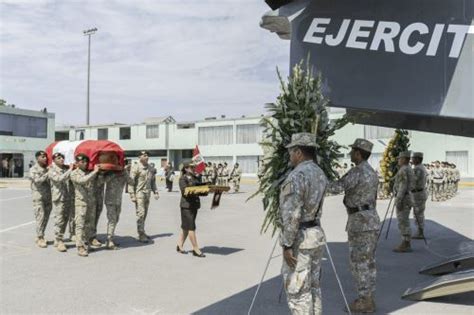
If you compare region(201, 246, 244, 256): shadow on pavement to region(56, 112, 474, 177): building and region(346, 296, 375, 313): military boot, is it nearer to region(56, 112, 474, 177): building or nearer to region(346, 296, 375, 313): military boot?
region(346, 296, 375, 313): military boot

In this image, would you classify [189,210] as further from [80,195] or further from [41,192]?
[41,192]

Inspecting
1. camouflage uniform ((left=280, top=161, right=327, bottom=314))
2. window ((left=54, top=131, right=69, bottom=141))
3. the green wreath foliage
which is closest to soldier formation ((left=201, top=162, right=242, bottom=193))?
the green wreath foliage

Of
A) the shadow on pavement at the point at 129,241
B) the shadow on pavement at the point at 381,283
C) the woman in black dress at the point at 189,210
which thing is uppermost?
the woman in black dress at the point at 189,210

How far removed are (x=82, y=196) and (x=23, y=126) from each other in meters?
40.5

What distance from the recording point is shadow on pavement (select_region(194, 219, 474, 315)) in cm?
555

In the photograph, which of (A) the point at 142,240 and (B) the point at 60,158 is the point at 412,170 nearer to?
(A) the point at 142,240

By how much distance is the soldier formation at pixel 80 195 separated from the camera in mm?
8383

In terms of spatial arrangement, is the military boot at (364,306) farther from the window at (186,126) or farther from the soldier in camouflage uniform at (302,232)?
the window at (186,126)

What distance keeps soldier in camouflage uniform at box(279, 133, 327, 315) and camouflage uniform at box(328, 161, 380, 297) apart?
116 centimetres

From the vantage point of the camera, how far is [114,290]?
615 centimetres

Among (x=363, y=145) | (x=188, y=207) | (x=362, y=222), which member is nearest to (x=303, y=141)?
(x=363, y=145)

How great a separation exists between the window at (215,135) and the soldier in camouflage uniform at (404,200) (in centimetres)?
4041

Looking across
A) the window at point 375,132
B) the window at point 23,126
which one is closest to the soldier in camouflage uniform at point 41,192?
the window at point 375,132

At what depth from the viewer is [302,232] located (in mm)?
4402
